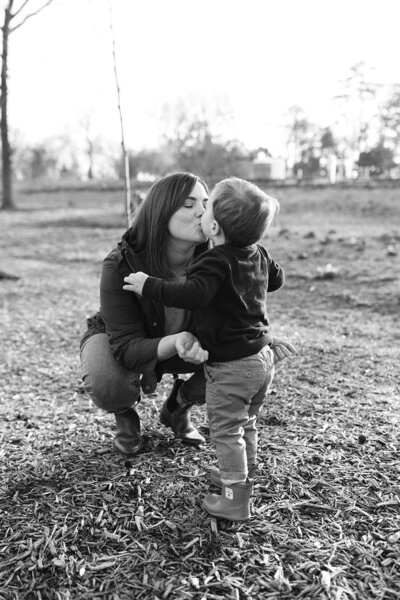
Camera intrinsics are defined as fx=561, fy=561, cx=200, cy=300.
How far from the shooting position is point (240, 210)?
195 cm

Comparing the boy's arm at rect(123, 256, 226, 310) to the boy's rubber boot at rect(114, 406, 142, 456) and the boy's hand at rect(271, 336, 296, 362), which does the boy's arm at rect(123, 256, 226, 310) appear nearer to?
the boy's hand at rect(271, 336, 296, 362)

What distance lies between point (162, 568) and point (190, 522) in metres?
0.26

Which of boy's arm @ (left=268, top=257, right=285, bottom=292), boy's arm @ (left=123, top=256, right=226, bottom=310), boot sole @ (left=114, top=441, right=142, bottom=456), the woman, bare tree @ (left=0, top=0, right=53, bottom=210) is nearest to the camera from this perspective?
boy's arm @ (left=123, top=256, right=226, bottom=310)

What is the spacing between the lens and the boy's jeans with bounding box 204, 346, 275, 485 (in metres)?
2.02

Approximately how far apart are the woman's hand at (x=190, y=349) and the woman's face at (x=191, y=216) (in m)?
0.54

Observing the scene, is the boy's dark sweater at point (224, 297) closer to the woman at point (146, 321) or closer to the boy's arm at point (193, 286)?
the boy's arm at point (193, 286)

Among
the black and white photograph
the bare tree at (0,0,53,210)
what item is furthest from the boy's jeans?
the bare tree at (0,0,53,210)

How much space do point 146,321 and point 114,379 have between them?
296 mm

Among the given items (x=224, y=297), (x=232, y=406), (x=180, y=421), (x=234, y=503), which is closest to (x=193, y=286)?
(x=224, y=297)

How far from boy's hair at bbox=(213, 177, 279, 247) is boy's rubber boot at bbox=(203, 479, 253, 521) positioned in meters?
0.89

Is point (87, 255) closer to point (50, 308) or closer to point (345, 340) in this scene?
point (50, 308)

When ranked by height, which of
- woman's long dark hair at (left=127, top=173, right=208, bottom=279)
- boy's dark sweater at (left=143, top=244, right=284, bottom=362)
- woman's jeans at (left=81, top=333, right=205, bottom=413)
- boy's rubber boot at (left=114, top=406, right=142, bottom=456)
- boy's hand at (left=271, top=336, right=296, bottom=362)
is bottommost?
boy's rubber boot at (left=114, top=406, right=142, bottom=456)

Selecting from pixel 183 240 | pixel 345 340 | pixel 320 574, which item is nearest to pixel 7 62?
pixel 345 340

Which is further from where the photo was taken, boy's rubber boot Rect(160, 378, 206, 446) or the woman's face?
boy's rubber boot Rect(160, 378, 206, 446)
